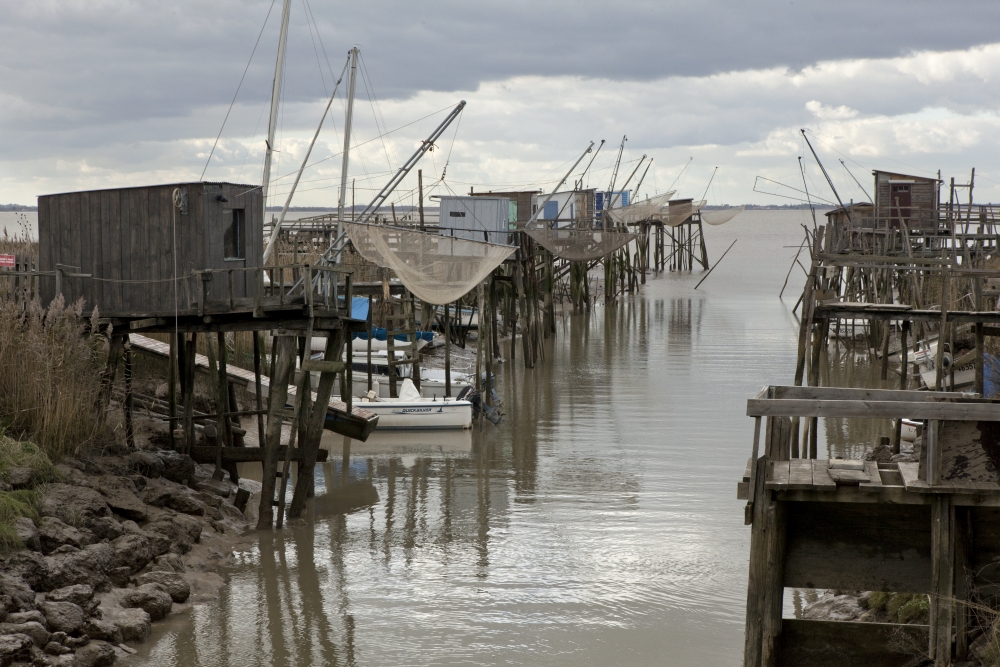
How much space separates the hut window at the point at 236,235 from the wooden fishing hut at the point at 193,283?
0.01 metres

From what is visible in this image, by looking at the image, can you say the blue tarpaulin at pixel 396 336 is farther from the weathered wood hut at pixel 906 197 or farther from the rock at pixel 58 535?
the weathered wood hut at pixel 906 197

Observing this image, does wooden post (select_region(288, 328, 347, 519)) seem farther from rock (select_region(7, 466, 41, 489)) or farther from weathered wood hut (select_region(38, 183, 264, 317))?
rock (select_region(7, 466, 41, 489))

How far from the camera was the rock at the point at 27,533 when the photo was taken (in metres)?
8.44

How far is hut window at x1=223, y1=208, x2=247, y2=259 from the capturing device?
12.4 m

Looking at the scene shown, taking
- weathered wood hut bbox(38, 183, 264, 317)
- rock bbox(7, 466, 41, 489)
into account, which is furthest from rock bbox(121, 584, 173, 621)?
weathered wood hut bbox(38, 183, 264, 317)

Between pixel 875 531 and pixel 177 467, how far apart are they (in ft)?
27.8

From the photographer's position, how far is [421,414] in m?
17.0

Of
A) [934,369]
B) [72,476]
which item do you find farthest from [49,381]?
[934,369]

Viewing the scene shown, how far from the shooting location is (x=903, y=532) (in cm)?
635

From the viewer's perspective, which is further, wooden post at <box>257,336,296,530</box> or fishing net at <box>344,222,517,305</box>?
fishing net at <box>344,222,517,305</box>

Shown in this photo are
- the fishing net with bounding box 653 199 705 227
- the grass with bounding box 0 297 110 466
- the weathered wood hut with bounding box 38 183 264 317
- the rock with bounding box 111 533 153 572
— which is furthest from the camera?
the fishing net with bounding box 653 199 705 227

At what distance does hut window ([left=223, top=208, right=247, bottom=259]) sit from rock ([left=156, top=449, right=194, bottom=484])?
8.21ft

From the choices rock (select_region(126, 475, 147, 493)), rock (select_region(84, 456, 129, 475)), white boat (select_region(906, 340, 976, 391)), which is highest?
white boat (select_region(906, 340, 976, 391))

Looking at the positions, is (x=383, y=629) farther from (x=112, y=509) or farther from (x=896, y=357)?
(x=896, y=357)
